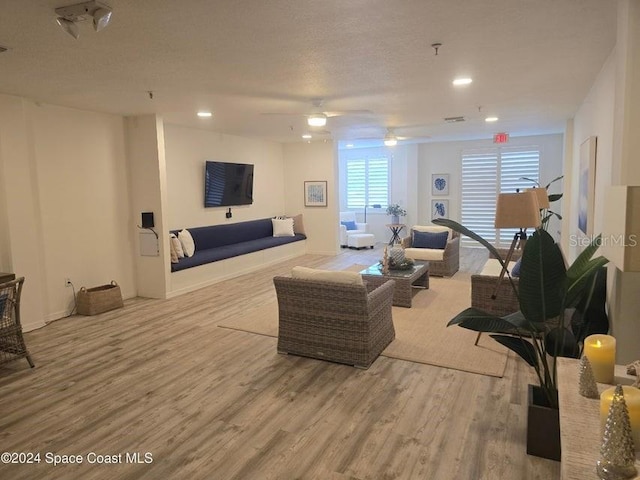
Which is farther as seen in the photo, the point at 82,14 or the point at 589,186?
the point at 589,186

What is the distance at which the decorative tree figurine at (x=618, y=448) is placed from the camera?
1.22 metres

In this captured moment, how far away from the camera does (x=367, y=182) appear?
11.6 meters

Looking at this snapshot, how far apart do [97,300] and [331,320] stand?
11.1 feet

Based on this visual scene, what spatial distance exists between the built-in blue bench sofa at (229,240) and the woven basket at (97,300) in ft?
2.86

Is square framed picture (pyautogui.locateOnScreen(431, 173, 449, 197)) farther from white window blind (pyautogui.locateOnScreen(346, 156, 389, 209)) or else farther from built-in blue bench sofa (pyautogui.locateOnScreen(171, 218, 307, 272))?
built-in blue bench sofa (pyautogui.locateOnScreen(171, 218, 307, 272))

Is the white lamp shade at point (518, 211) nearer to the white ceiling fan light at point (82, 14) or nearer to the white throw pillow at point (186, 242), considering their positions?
the white ceiling fan light at point (82, 14)

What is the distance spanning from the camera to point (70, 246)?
211 inches

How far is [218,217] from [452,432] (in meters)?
6.16

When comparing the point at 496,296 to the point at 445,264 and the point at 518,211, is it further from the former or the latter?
the point at 445,264

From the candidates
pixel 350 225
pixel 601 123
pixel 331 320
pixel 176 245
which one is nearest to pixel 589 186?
pixel 601 123

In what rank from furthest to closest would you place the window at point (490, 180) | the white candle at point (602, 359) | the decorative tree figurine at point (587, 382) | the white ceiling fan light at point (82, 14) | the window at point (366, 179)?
the window at point (366, 179), the window at point (490, 180), the white ceiling fan light at point (82, 14), the white candle at point (602, 359), the decorative tree figurine at point (587, 382)

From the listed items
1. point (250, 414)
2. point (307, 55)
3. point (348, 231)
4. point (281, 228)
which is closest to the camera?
point (250, 414)

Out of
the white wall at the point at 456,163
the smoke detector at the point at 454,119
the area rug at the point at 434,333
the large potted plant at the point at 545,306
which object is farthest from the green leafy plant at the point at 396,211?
the large potted plant at the point at 545,306

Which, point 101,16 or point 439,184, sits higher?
point 101,16
